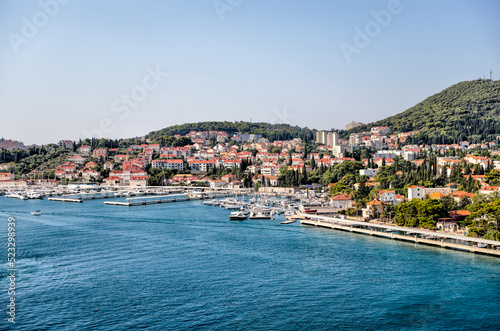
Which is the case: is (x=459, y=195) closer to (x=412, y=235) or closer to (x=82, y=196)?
(x=412, y=235)

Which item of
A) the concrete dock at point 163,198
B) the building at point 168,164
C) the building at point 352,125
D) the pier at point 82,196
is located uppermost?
the building at point 352,125

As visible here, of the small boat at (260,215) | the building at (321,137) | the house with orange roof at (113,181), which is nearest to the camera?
the small boat at (260,215)

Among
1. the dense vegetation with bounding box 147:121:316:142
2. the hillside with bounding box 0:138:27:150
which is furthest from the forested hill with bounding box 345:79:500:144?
the hillside with bounding box 0:138:27:150

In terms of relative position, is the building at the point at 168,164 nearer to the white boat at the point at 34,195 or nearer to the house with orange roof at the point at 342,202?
the white boat at the point at 34,195

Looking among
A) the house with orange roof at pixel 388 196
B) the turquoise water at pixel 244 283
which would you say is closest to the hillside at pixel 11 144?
the turquoise water at pixel 244 283

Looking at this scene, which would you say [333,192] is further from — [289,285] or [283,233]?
[289,285]

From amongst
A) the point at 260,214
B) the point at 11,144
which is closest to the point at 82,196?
the point at 260,214

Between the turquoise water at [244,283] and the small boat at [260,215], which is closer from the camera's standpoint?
the turquoise water at [244,283]
